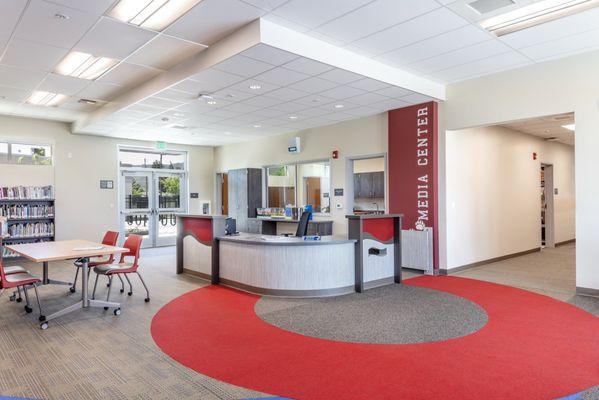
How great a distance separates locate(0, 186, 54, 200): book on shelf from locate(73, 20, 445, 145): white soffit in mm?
1613

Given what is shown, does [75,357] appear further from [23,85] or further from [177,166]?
[177,166]

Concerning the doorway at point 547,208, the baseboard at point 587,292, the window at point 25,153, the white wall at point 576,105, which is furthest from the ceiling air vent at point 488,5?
the window at point 25,153

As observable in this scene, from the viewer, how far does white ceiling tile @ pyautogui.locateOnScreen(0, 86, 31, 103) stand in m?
6.82

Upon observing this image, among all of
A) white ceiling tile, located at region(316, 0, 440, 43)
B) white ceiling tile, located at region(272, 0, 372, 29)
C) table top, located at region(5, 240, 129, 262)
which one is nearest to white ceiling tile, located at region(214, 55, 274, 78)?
white ceiling tile, located at region(272, 0, 372, 29)

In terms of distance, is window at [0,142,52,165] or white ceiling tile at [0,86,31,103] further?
window at [0,142,52,165]

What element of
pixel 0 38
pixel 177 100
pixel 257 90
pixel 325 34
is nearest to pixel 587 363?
pixel 325 34

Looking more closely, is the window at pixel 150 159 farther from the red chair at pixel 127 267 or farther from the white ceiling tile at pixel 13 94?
the red chair at pixel 127 267

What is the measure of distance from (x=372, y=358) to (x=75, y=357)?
8.46 feet

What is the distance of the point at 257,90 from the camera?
616 centimetres

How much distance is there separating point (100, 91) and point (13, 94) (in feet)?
5.43

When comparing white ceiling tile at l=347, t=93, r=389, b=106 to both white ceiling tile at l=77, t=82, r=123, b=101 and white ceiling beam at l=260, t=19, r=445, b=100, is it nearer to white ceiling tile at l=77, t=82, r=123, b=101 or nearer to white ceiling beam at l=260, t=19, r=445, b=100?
white ceiling beam at l=260, t=19, r=445, b=100

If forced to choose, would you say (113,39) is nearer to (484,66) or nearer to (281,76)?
(281,76)

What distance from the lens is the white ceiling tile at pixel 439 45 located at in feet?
15.7

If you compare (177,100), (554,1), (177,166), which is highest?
(554,1)
